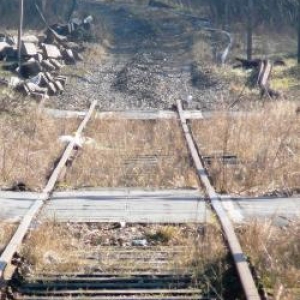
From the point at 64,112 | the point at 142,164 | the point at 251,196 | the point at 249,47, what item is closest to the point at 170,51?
the point at 249,47

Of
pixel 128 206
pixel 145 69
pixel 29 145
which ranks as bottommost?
pixel 128 206

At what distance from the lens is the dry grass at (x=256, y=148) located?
8672mm

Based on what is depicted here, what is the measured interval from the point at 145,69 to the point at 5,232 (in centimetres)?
1737

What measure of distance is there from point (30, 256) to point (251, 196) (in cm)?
319

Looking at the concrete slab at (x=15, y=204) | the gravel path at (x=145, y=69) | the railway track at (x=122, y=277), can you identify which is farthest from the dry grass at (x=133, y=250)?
the gravel path at (x=145, y=69)

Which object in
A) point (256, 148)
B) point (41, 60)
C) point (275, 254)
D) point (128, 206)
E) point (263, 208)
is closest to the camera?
point (275, 254)

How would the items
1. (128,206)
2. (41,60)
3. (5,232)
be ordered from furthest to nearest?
1. (41,60)
2. (128,206)
3. (5,232)

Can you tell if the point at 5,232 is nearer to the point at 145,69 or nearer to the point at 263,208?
the point at 263,208

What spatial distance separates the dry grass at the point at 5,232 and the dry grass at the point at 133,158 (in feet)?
7.54

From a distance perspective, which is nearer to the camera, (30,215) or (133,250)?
(133,250)

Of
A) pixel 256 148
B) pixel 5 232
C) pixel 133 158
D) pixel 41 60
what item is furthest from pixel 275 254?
pixel 41 60

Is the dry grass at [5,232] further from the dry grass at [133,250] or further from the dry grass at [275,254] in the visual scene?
the dry grass at [275,254]

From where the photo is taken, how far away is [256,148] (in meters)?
10.6

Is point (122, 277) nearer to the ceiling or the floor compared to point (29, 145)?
nearer to the floor
